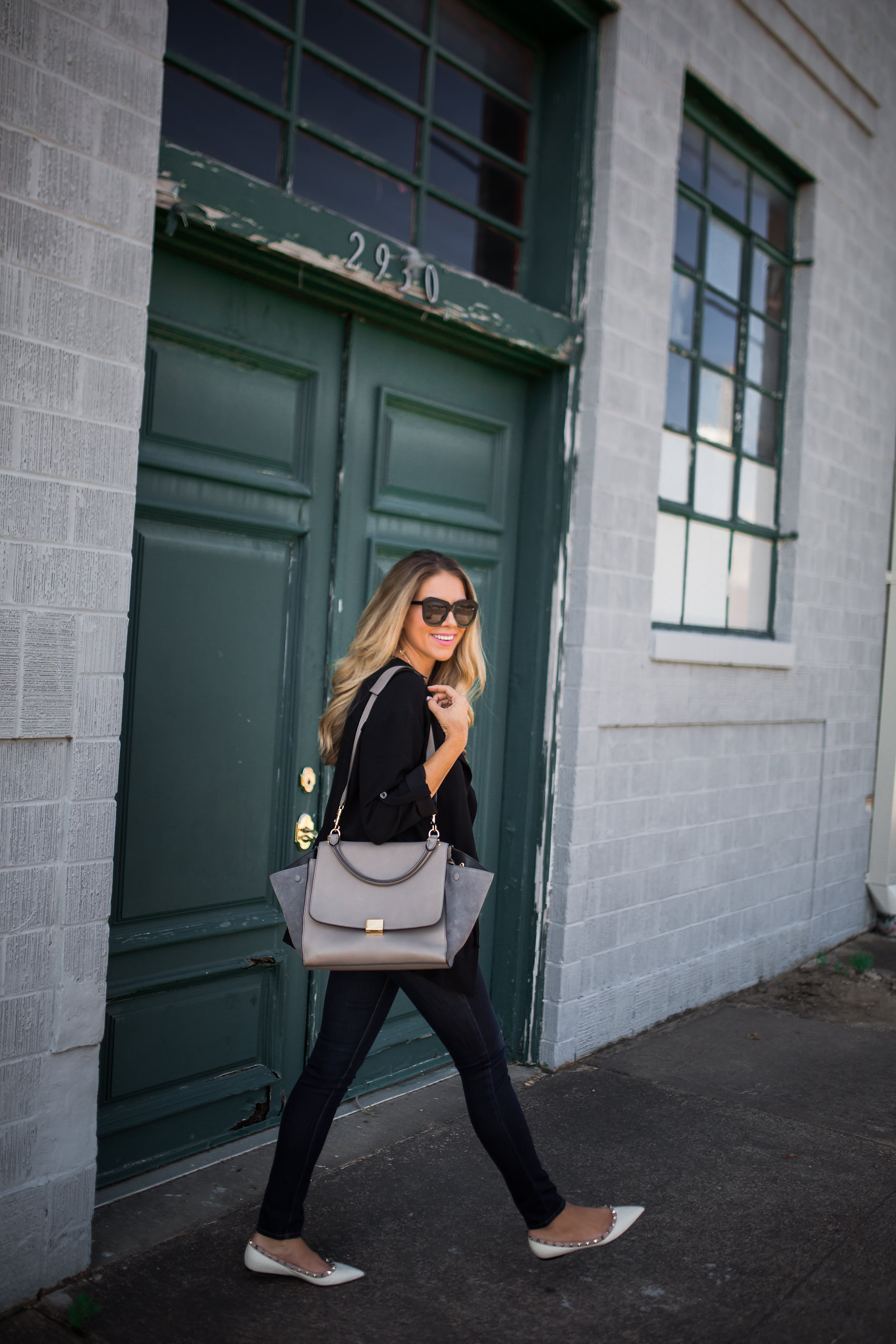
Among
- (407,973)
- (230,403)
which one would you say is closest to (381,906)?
(407,973)

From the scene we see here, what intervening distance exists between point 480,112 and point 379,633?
259 centimetres

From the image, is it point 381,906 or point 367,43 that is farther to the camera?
point 367,43

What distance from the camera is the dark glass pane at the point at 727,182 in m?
5.36

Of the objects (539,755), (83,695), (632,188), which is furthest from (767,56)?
(83,695)

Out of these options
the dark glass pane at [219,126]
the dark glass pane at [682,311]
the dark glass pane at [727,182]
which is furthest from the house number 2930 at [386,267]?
the dark glass pane at [727,182]

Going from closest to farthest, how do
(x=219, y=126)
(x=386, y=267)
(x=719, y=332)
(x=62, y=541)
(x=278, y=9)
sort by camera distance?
(x=62, y=541), (x=219, y=126), (x=278, y=9), (x=386, y=267), (x=719, y=332)

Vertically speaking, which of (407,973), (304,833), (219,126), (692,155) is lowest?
(407,973)

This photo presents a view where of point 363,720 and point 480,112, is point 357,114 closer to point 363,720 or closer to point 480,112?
point 480,112

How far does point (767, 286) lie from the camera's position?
→ 588 cm

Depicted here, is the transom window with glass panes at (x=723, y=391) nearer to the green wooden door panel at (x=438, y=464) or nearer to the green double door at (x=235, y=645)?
the green wooden door panel at (x=438, y=464)

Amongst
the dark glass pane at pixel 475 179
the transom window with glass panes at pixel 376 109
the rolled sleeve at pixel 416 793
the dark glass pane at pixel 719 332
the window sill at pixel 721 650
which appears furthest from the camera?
the dark glass pane at pixel 719 332

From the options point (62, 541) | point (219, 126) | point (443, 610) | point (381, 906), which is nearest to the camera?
point (381, 906)

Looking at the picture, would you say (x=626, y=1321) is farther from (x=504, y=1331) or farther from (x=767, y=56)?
(x=767, y=56)

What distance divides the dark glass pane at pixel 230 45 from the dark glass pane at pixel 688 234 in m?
2.25
